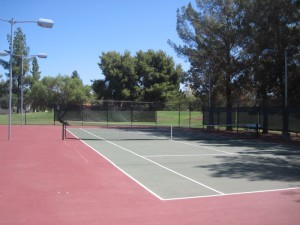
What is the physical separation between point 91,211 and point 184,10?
29.1m

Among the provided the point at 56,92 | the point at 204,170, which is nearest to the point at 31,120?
the point at 56,92

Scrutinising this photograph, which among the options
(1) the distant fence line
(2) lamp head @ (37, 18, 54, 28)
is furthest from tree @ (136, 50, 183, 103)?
(2) lamp head @ (37, 18, 54, 28)

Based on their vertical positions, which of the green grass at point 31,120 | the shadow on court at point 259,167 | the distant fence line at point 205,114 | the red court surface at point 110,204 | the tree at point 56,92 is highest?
the tree at point 56,92

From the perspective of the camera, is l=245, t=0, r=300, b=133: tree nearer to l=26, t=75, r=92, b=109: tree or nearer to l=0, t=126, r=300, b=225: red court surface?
l=0, t=126, r=300, b=225: red court surface

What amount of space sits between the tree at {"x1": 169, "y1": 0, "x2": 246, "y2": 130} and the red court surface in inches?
855

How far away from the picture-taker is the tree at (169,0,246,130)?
96.4 feet

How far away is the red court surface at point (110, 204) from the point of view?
5.89 m

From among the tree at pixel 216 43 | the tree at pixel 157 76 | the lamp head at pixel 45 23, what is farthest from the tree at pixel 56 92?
the lamp head at pixel 45 23

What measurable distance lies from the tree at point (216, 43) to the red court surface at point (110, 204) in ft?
71.3

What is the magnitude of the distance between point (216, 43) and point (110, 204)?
25399 mm

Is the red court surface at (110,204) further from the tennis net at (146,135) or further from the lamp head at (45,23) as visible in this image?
the tennis net at (146,135)

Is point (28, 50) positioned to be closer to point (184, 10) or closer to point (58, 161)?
point (184, 10)

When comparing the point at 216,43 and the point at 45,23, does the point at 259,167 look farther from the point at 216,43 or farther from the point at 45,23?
the point at 216,43

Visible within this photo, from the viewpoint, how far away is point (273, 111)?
83.5 feet
